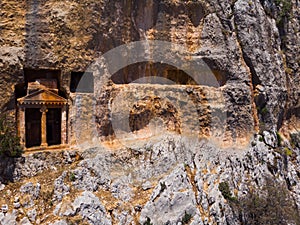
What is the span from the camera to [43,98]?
61.4ft

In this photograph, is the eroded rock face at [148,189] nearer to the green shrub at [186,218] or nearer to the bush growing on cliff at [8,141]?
the green shrub at [186,218]

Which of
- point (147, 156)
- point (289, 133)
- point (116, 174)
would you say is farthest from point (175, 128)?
point (289, 133)

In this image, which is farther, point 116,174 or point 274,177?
point 274,177

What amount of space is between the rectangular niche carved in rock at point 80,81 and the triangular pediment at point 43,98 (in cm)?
92

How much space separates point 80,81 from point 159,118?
567 centimetres

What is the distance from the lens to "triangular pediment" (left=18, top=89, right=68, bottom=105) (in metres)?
18.2

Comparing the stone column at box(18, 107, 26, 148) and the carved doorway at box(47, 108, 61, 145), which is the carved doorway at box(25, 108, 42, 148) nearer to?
the carved doorway at box(47, 108, 61, 145)

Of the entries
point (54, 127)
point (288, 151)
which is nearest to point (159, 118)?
point (54, 127)

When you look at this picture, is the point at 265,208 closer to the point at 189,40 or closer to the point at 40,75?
the point at 189,40

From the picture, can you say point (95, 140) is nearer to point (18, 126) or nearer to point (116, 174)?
point (116, 174)

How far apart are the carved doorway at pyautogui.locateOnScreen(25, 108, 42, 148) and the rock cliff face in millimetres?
1365

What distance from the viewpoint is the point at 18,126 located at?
60.3ft

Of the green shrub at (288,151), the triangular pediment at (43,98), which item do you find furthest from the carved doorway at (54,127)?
the green shrub at (288,151)

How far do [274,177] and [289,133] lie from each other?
24.3ft
